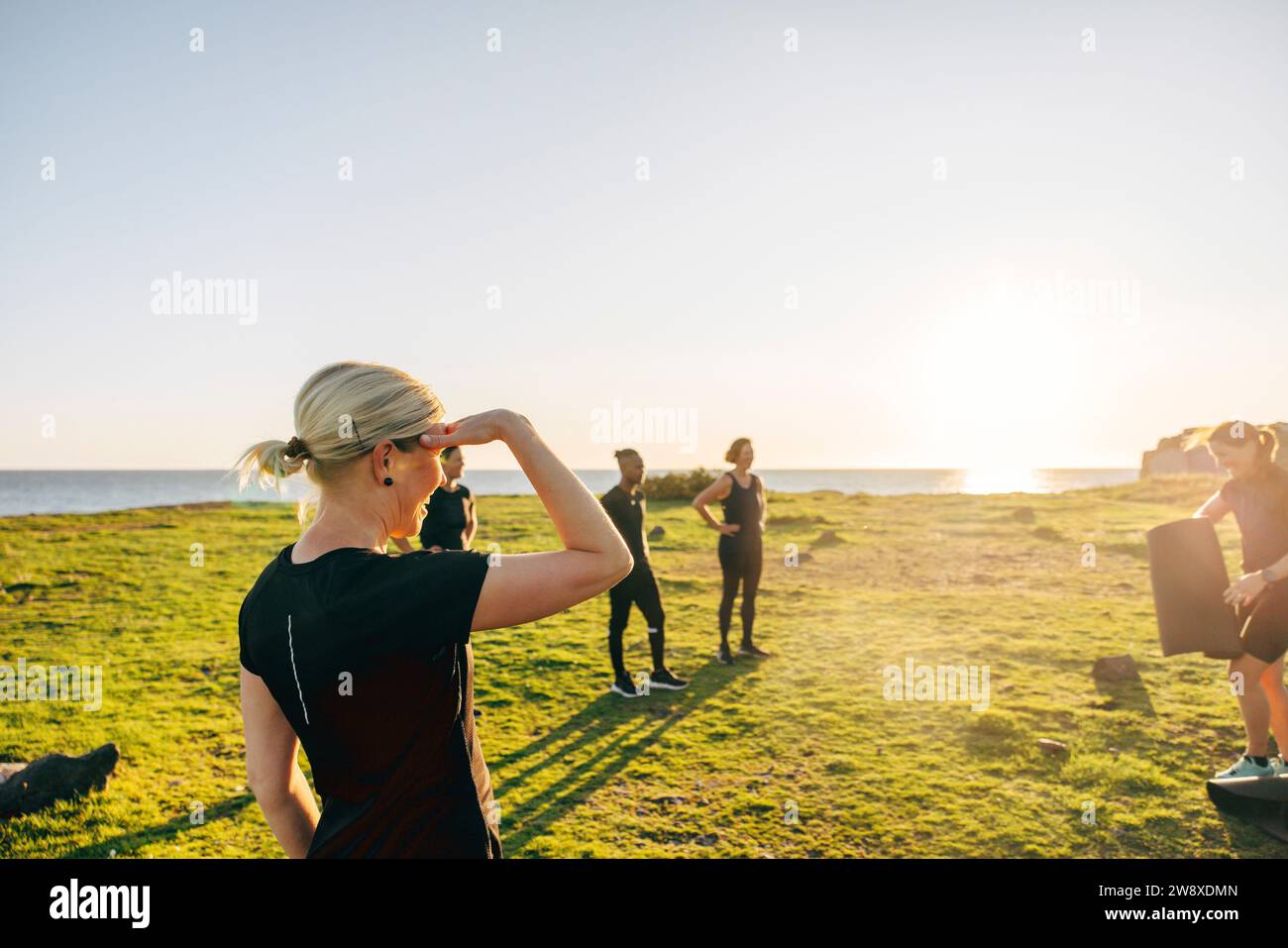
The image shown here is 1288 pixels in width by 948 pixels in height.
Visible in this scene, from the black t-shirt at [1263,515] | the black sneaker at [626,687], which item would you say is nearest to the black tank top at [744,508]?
the black sneaker at [626,687]

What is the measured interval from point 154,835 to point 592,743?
3466mm

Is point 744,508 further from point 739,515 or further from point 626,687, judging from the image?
point 626,687

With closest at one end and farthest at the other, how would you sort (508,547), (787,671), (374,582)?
(374,582) < (787,671) < (508,547)

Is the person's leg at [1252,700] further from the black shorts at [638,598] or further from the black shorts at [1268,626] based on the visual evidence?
the black shorts at [638,598]

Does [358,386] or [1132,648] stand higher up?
[358,386]

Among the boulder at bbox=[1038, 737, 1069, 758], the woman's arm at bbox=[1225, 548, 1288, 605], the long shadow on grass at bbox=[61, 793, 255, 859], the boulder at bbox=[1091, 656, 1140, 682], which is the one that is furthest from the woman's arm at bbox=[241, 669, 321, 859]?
the boulder at bbox=[1091, 656, 1140, 682]

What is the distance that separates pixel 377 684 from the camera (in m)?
1.49

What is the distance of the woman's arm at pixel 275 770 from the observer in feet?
5.52

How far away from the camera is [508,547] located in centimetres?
1856

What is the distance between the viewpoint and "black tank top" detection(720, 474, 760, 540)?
8.98 m

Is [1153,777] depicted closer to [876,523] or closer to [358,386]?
[358,386]

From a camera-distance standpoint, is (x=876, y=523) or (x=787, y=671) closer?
(x=787, y=671)
